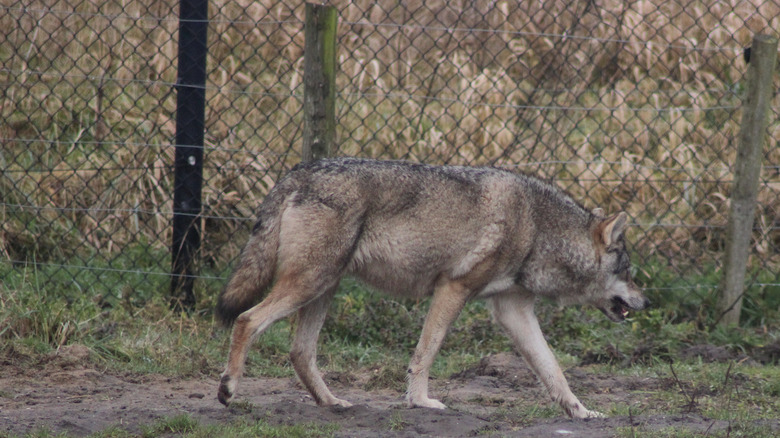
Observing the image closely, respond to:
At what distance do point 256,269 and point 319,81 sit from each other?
1700mm

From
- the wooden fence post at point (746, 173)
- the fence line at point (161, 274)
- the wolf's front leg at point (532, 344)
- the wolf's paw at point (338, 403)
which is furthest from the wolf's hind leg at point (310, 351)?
the wooden fence post at point (746, 173)

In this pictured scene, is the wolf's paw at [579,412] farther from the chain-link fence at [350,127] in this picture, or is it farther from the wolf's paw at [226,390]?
the chain-link fence at [350,127]

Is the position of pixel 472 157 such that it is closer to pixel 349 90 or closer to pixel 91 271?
pixel 349 90

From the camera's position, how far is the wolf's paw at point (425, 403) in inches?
187

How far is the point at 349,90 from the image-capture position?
9102mm

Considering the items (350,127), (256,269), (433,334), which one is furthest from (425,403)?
(350,127)

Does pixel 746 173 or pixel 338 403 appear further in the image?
pixel 746 173

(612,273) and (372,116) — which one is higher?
(372,116)

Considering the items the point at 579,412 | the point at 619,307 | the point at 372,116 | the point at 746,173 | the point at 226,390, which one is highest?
the point at 372,116

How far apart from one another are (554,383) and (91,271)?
3891mm

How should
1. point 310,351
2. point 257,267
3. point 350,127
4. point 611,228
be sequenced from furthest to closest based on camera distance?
point 350,127
point 611,228
point 310,351
point 257,267

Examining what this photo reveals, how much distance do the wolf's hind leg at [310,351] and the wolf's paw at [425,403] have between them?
0.35 meters

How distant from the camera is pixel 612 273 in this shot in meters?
5.32

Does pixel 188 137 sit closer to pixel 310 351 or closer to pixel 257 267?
pixel 257 267
